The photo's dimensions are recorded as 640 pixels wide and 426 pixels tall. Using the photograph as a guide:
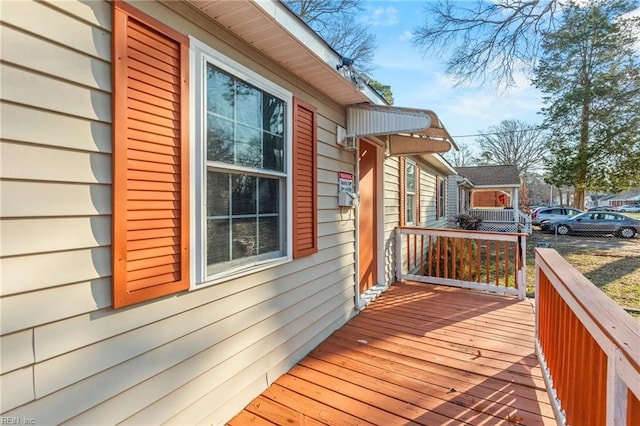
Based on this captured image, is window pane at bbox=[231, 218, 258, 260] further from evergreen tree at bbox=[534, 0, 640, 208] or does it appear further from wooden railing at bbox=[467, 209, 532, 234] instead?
wooden railing at bbox=[467, 209, 532, 234]

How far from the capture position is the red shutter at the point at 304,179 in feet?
8.62

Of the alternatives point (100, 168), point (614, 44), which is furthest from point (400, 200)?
point (614, 44)

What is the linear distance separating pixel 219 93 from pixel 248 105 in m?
0.25

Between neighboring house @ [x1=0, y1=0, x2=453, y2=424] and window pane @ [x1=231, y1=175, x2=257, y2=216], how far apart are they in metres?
0.01

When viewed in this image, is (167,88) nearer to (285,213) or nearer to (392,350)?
(285,213)

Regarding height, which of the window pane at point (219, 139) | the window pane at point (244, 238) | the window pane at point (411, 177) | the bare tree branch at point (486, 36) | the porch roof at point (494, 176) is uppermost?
the bare tree branch at point (486, 36)

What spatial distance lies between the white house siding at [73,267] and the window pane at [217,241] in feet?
0.64

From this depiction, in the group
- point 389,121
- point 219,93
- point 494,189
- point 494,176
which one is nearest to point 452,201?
point 494,189

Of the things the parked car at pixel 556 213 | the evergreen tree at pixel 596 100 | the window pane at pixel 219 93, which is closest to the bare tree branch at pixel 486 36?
the evergreen tree at pixel 596 100

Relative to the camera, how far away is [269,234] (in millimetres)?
2438

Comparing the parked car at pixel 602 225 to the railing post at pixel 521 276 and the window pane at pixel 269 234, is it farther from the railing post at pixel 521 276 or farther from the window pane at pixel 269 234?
the window pane at pixel 269 234

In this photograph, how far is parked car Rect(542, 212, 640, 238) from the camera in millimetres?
12664

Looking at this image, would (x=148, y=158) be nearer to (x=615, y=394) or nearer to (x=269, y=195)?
(x=269, y=195)

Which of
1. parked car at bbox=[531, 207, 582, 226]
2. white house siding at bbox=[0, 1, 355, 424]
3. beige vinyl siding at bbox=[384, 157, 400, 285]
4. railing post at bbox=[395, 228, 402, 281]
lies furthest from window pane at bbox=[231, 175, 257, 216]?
parked car at bbox=[531, 207, 582, 226]
